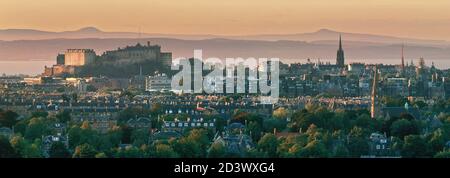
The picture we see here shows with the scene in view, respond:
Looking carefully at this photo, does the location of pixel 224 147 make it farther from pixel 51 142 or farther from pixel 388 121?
pixel 388 121

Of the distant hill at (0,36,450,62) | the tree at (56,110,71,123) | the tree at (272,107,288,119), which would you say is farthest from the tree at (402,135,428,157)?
the distant hill at (0,36,450,62)

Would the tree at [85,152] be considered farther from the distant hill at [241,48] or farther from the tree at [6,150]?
the distant hill at [241,48]

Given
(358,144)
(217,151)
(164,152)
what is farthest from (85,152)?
(358,144)

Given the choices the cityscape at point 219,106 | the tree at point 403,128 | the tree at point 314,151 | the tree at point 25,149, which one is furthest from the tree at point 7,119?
the tree at point 314,151

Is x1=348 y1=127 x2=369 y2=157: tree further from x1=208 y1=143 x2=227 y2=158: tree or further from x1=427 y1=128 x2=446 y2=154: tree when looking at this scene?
x1=208 y1=143 x2=227 y2=158: tree

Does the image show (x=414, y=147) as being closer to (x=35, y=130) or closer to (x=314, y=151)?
(x=314, y=151)

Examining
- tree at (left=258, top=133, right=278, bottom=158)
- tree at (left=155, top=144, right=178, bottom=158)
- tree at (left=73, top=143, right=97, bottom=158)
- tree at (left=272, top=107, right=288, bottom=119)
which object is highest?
tree at (left=155, top=144, right=178, bottom=158)
